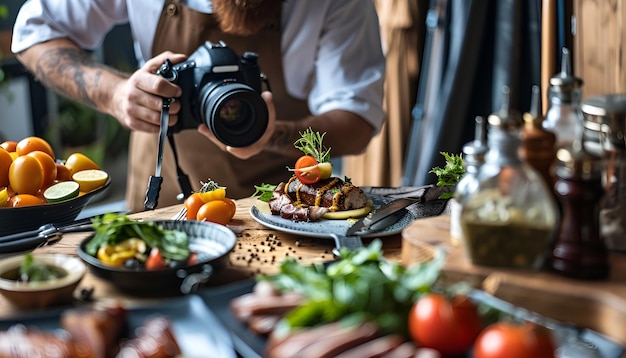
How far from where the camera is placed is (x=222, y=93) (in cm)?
162

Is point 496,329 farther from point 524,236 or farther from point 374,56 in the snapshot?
point 374,56

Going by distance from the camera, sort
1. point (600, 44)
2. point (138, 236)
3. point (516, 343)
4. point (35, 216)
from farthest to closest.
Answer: point (600, 44) < point (35, 216) < point (138, 236) < point (516, 343)

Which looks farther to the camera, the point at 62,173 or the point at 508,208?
the point at 62,173

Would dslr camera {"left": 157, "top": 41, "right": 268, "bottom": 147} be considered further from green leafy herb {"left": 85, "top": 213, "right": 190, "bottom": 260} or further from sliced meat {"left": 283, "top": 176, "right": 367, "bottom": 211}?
green leafy herb {"left": 85, "top": 213, "right": 190, "bottom": 260}

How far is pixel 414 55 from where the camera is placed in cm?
304

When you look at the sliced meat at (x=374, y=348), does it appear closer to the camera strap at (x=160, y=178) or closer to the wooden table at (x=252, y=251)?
the wooden table at (x=252, y=251)

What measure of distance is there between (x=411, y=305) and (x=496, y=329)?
0.40 feet

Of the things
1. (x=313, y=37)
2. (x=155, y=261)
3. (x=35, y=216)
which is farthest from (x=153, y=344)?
(x=313, y=37)

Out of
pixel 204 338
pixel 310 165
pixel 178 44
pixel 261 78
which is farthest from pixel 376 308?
pixel 178 44

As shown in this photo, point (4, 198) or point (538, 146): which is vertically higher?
point (538, 146)

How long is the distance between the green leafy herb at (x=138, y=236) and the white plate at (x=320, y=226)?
22cm

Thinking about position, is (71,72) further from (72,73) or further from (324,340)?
(324,340)

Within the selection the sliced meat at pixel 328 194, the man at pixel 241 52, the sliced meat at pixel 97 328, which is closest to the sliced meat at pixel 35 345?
the sliced meat at pixel 97 328

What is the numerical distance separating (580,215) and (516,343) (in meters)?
0.28
